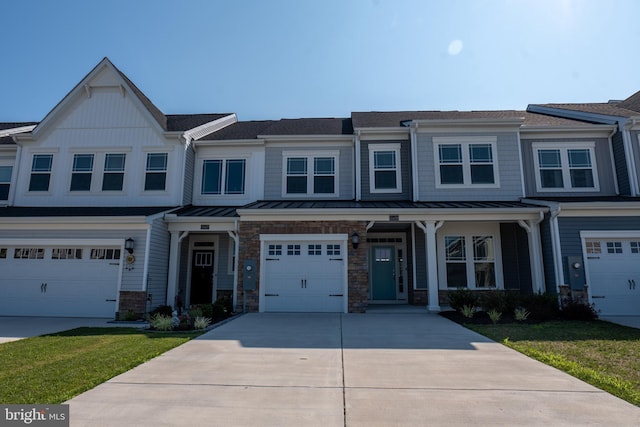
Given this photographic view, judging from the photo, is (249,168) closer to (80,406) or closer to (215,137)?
(215,137)

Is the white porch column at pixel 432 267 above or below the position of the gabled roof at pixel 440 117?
below

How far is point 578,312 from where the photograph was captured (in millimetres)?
10070

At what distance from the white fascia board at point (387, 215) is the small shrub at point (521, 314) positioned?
305 cm

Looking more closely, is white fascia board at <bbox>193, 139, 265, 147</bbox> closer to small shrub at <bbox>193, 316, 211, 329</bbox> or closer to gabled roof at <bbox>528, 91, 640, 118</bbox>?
small shrub at <bbox>193, 316, 211, 329</bbox>

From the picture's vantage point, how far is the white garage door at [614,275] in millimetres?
11070

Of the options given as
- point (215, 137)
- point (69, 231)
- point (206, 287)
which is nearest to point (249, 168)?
point (215, 137)

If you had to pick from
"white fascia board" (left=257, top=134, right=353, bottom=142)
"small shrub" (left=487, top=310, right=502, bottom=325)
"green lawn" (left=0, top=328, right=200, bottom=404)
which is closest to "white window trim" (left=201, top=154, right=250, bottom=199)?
"white fascia board" (left=257, top=134, right=353, bottom=142)

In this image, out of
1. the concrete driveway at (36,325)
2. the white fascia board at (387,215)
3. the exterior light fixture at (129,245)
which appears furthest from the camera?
the white fascia board at (387,215)

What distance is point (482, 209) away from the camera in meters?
11.6

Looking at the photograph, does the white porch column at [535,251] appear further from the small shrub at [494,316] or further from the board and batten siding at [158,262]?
the board and batten siding at [158,262]

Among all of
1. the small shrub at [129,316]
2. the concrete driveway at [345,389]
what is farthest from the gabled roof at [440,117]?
the concrete driveway at [345,389]

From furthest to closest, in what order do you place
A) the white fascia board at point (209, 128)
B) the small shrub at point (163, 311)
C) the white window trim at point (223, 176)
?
the white window trim at point (223, 176)
the white fascia board at point (209, 128)
the small shrub at point (163, 311)

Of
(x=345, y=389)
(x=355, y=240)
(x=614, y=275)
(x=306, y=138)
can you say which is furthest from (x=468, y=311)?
(x=306, y=138)

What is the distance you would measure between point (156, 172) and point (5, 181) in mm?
6389
